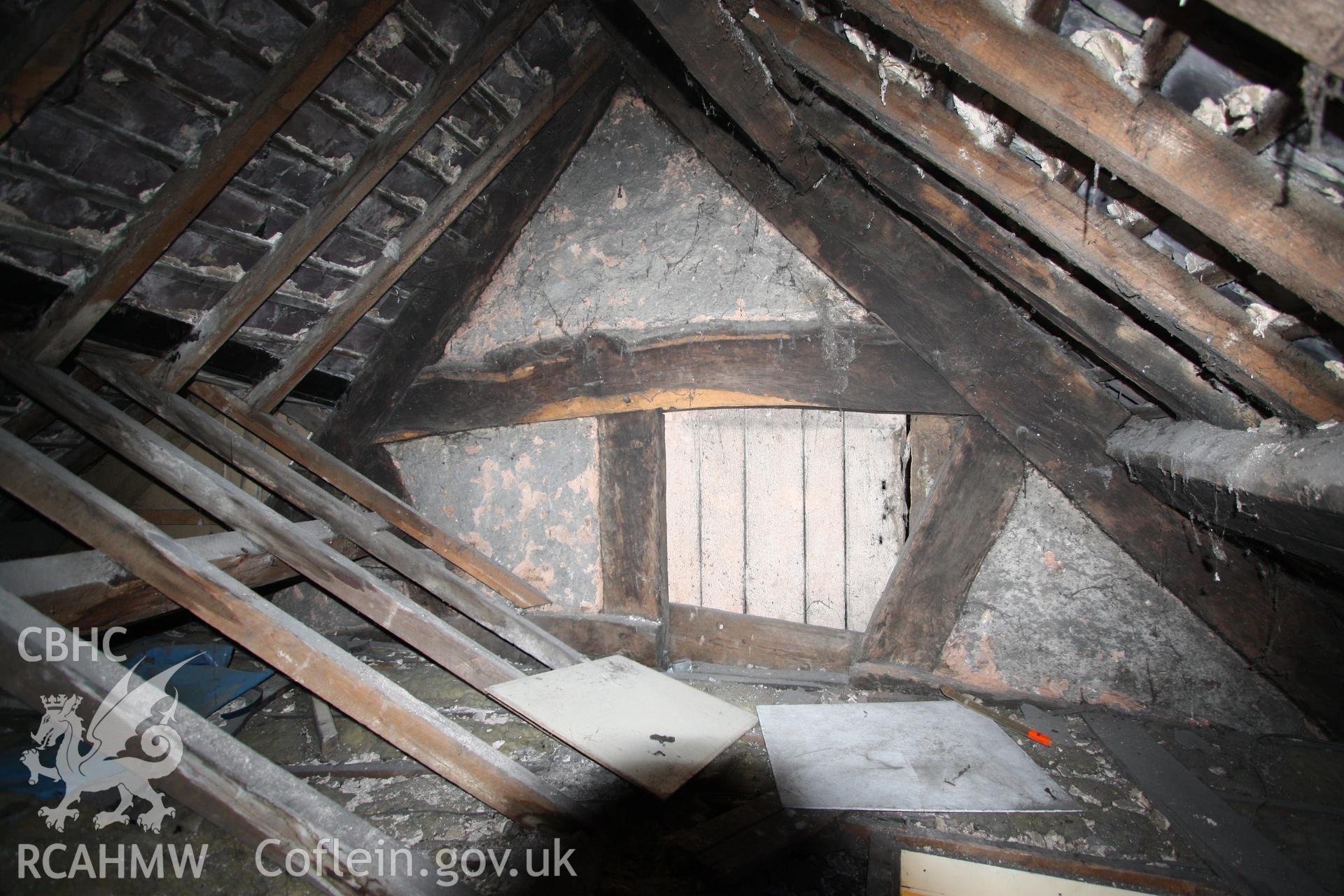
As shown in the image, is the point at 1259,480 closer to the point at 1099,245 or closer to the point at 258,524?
the point at 1099,245

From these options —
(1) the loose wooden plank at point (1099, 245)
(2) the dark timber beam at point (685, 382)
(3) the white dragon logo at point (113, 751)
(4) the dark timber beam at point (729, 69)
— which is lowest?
(3) the white dragon logo at point (113, 751)

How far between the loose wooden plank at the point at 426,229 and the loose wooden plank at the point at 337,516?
37cm

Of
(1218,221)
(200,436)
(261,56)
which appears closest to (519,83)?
(261,56)

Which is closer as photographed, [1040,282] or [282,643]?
[282,643]

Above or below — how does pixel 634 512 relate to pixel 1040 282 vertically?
below

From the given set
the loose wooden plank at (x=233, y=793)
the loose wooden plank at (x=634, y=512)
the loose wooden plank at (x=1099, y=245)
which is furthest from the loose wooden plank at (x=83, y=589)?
the loose wooden plank at (x=1099, y=245)

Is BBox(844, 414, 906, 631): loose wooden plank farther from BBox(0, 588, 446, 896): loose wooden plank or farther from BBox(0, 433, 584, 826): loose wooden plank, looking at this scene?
BBox(0, 588, 446, 896): loose wooden plank

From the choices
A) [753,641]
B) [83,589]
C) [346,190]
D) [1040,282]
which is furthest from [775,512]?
[83,589]

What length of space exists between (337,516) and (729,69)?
2.15 metres

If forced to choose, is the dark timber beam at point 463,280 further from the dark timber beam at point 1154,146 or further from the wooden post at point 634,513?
the dark timber beam at point 1154,146

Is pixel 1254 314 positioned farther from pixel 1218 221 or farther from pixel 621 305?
pixel 621 305

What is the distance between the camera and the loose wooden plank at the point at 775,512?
251cm

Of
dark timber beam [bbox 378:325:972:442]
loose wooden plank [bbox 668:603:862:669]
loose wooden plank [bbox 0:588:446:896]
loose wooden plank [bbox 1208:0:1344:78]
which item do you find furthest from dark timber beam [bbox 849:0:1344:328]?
loose wooden plank [bbox 668:603:862:669]

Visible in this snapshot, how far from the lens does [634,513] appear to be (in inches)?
105
